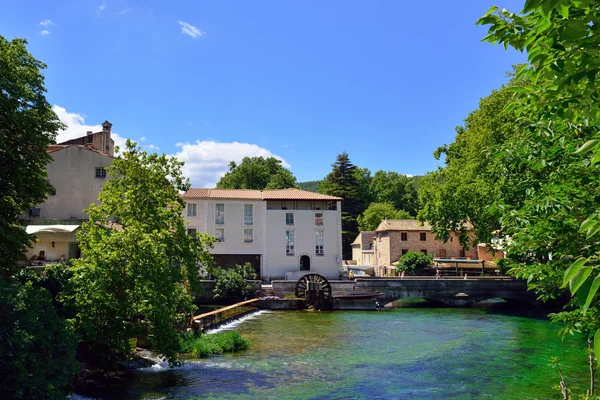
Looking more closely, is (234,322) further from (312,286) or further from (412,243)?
(412,243)

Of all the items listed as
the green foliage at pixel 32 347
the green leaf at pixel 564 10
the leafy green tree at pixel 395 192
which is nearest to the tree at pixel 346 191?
the leafy green tree at pixel 395 192

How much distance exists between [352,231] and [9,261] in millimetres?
60607

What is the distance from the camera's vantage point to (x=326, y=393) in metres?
11.9

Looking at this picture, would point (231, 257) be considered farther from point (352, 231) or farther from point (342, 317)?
point (352, 231)

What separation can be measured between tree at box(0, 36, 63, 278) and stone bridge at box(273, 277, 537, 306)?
78.0ft

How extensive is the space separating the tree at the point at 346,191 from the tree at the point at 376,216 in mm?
1807

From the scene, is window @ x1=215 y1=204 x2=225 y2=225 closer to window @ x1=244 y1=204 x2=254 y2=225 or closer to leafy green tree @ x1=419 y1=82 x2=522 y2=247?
window @ x1=244 y1=204 x2=254 y2=225

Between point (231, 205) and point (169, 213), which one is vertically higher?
point (231, 205)

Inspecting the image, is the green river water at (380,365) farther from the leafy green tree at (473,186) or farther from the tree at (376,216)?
the tree at (376,216)

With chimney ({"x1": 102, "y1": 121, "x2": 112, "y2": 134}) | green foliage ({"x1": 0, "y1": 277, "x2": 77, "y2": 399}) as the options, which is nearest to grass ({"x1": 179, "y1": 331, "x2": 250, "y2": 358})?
green foliage ({"x1": 0, "y1": 277, "x2": 77, "y2": 399})

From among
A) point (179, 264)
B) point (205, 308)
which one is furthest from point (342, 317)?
point (179, 264)

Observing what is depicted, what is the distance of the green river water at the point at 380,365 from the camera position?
39.5ft

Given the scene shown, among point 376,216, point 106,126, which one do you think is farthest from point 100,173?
point 376,216

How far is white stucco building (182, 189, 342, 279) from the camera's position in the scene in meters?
41.0
